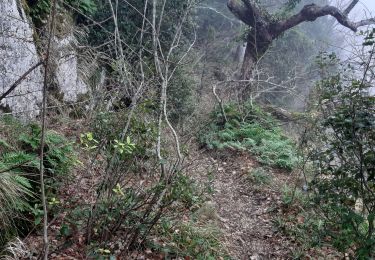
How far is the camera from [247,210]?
19.5 ft

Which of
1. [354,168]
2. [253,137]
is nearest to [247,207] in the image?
[354,168]

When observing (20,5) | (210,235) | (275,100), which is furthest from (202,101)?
(275,100)

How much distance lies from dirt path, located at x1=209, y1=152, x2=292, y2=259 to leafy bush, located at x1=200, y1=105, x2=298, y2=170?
1.09 ft

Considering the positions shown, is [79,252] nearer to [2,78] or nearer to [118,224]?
[118,224]

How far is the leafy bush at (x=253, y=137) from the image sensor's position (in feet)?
26.0

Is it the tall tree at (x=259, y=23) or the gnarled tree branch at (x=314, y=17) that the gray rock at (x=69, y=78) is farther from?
the gnarled tree branch at (x=314, y=17)

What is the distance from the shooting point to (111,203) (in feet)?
11.4

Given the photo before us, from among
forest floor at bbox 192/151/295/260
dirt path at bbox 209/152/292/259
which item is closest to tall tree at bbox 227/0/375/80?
forest floor at bbox 192/151/295/260

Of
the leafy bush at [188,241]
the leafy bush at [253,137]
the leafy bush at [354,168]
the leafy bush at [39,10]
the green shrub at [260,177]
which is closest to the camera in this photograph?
the leafy bush at [354,168]

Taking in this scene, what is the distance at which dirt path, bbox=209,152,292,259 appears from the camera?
4.77 meters

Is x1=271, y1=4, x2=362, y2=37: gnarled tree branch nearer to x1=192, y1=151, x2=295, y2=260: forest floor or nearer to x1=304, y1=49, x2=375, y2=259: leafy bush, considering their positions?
x1=192, y1=151, x2=295, y2=260: forest floor

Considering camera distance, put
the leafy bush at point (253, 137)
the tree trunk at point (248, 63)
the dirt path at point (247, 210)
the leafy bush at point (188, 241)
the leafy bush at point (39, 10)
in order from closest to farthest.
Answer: the leafy bush at point (188, 241) < the dirt path at point (247, 210) < the leafy bush at point (39, 10) < the leafy bush at point (253, 137) < the tree trunk at point (248, 63)

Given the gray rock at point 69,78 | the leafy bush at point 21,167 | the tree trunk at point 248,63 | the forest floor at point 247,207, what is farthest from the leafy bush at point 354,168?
the tree trunk at point 248,63

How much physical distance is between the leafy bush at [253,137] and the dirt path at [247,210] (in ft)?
1.09
